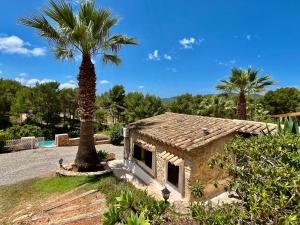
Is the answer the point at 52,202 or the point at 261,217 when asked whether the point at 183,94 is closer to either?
the point at 52,202

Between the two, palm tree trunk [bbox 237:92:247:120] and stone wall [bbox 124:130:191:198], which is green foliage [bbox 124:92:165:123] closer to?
palm tree trunk [bbox 237:92:247:120]

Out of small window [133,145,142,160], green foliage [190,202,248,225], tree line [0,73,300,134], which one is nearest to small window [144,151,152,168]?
small window [133,145,142,160]

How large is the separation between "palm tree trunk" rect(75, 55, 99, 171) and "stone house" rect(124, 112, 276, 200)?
3.56 metres

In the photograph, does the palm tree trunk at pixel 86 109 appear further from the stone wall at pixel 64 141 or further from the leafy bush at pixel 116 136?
the leafy bush at pixel 116 136

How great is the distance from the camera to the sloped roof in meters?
12.7

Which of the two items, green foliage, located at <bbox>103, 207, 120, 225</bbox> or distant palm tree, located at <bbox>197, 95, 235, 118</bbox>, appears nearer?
green foliage, located at <bbox>103, 207, 120, 225</bbox>

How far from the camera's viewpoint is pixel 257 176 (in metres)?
4.91

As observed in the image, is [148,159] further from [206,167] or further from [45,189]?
[45,189]

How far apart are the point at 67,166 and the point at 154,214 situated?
15.6 meters

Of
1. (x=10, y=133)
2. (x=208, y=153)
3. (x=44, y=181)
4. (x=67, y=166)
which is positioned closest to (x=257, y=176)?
(x=208, y=153)

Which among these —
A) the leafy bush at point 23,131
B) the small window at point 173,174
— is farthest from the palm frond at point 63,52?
the leafy bush at point 23,131

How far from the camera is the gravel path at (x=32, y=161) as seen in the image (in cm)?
1877

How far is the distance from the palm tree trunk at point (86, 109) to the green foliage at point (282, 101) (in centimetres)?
4452

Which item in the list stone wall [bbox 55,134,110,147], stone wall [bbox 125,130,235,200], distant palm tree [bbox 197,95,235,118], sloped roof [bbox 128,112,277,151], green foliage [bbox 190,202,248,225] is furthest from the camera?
distant palm tree [bbox 197,95,235,118]
